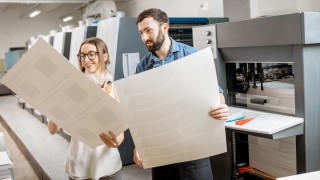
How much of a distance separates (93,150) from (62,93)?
0.55 meters

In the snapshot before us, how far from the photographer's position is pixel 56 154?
13.9 feet

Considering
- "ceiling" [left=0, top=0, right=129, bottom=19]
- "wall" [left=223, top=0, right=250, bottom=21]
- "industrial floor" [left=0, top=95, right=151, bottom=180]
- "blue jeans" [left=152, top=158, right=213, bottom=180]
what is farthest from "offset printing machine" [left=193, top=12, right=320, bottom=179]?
"ceiling" [left=0, top=0, right=129, bottom=19]

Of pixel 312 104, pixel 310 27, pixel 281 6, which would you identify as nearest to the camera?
pixel 310 27

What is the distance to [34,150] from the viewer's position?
14.5 feet

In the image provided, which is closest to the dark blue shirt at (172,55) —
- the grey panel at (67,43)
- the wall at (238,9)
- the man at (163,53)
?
the man at (163,53)

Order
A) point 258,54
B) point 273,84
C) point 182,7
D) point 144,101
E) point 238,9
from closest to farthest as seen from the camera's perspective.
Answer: point 144,101
point 258,54
point 273,84
point 238,9
point 182,7

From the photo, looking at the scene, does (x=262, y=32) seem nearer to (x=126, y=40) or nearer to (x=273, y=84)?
(x=273, y=84)

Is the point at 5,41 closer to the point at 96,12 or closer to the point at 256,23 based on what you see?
the point at 96,12

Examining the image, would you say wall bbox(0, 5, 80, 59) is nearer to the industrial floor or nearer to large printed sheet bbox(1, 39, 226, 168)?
the industrial floor

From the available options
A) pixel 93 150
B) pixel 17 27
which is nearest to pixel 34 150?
pixel 93 150

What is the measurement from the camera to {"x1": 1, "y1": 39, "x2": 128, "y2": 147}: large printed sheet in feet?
3.88

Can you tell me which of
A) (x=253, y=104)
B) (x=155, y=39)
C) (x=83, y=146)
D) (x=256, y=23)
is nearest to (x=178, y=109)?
(x=155, y=39)

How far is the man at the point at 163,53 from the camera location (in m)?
1.47

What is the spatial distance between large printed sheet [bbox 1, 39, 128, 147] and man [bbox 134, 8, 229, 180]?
0.31 meters
